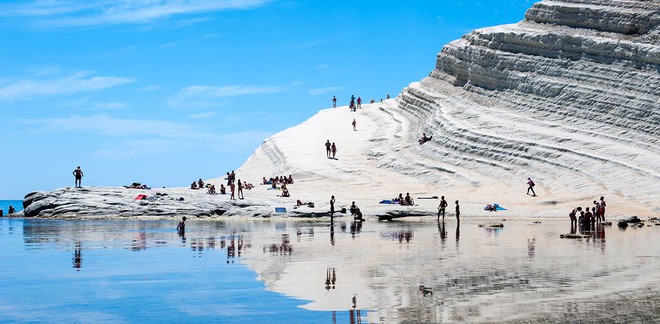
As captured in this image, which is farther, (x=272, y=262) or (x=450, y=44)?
(x=450, y=44)

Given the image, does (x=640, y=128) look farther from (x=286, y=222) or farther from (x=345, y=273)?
(x=345, y=273)

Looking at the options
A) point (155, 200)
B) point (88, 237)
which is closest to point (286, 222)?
point (155, 200)

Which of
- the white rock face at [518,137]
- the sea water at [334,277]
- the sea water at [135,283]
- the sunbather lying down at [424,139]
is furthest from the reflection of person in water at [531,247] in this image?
the sunbather lying down at [424,139]

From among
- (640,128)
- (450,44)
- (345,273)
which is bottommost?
(345,273)

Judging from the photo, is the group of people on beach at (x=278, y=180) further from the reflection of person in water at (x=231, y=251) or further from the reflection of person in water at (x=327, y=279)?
the reflection of person in water at (x=327, y=279)

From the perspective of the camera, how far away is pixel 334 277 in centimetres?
1950

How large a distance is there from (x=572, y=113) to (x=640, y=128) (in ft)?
17.4

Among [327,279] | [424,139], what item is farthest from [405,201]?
[327,279]

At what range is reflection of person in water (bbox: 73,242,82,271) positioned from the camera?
23163 mm

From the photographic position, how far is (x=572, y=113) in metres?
56.6

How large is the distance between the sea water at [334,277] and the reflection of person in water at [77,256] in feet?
0.31

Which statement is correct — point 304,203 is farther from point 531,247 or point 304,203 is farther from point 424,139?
point 531,247

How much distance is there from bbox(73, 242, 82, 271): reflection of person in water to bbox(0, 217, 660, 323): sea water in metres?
0.09

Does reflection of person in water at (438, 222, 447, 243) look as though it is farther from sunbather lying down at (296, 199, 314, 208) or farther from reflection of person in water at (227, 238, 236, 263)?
sunbather lying down at (296, 199, 314, 208)
